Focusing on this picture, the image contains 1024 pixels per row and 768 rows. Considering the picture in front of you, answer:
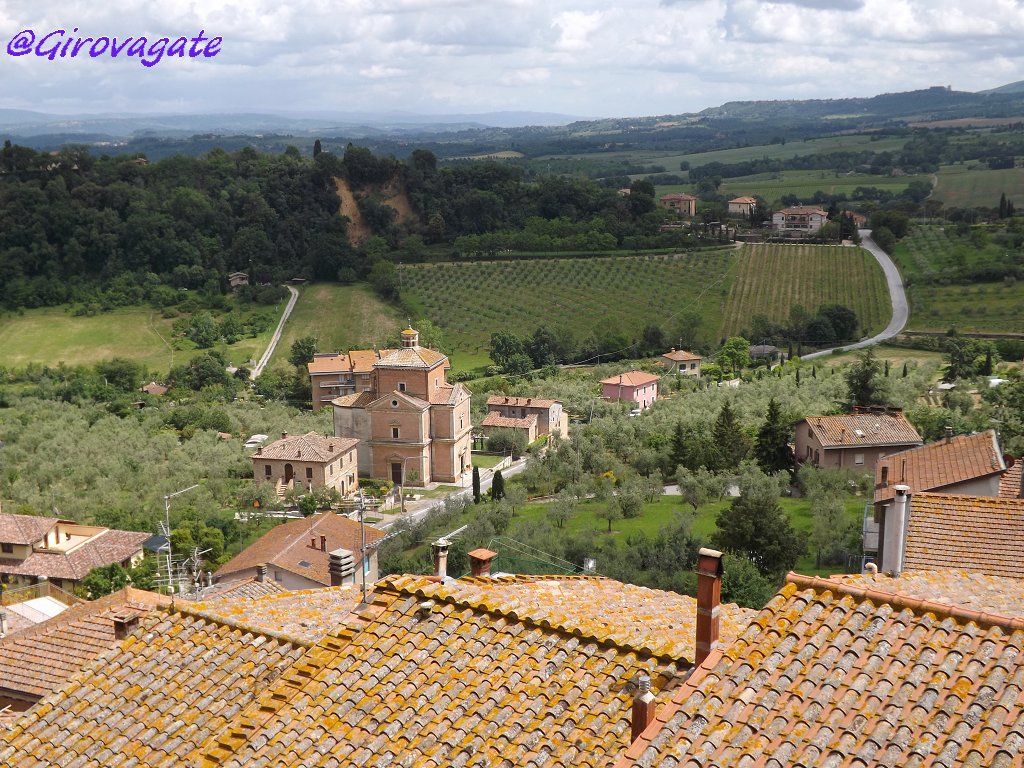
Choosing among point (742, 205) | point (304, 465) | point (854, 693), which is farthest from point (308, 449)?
point (742, 205)

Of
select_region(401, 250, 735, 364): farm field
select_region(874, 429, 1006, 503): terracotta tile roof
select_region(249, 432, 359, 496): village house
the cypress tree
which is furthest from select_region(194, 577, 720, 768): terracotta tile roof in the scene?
select_region(401, 250, 735, 364): farm field

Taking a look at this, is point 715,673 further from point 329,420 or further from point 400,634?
point 329,420

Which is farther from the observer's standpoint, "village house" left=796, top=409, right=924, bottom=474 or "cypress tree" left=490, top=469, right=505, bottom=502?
"cypress tree" left=490, top=469, right=505, bottom=502

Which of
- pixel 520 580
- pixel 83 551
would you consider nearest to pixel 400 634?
pixel 520 580

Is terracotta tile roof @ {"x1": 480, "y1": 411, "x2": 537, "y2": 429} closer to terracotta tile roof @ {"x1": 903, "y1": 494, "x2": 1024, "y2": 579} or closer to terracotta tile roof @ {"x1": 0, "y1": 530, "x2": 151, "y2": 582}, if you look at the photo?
terracotta tile roof @ {"x1": 0, "y1": 530, "x2": 151, "y2": 582}

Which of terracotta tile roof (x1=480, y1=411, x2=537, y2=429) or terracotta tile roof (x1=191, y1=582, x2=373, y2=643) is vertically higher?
terracotta tile roof (x1=191, y1=582, x2=373, y2=643)

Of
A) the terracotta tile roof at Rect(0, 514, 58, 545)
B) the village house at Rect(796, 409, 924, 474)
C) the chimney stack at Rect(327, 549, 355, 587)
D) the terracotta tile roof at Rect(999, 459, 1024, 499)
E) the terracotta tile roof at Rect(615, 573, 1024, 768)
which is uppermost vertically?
the terracotta tile roof at Rect(615, 573, 1024, 768)

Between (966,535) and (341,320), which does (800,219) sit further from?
(966,535)
